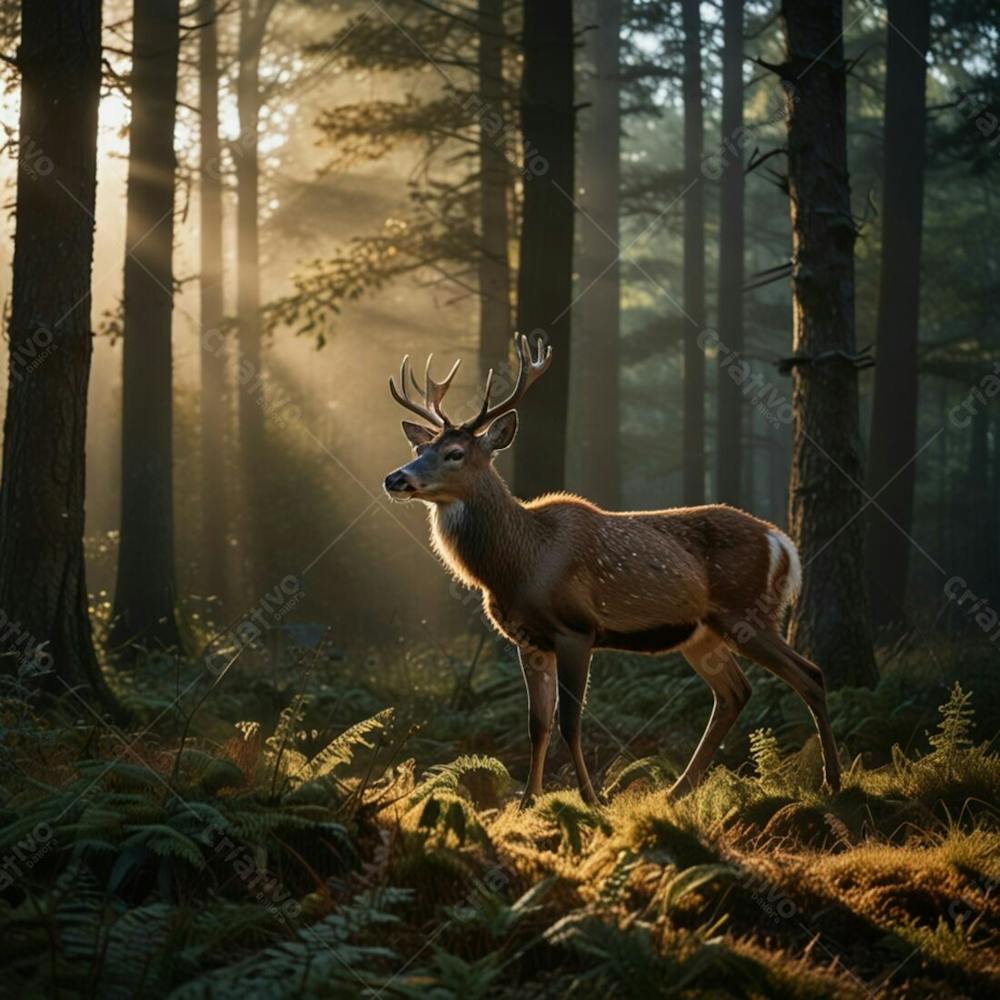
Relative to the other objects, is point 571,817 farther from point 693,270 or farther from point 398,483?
point 693,270

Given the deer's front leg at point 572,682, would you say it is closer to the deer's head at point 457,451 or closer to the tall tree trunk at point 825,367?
the deer's head at point 457,451

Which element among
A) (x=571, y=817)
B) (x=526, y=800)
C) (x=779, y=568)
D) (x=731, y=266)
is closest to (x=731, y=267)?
(x=731, y=266)

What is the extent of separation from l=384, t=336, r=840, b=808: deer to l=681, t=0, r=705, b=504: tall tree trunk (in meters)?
18.8

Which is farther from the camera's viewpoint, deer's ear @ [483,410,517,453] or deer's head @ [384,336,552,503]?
deer's ear @ [483,410,517,453]

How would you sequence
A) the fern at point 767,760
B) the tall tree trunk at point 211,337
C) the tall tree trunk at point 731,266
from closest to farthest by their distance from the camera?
the fern at point 767,760 < the tall tree trunk at point 211,337 < the tall tree trunk at point 731,266

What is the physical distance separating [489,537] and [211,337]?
43.5 feet

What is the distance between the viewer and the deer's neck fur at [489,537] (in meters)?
8.23

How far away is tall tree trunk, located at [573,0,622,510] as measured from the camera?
27.5 m

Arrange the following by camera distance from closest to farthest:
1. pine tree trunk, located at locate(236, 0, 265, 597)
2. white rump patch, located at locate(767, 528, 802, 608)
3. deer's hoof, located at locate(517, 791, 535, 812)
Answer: deer's hoof, located at locate(517, 791, 535, 812)
white rump patch, located at locate(767, 528, 802, 608)
pine tree trunk, located at locate(236, 0, 265, 597)

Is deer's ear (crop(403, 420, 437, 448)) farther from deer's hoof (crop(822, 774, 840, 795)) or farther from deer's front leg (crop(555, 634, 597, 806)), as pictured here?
deer's hoof (crop(822, 774, 840, 795))

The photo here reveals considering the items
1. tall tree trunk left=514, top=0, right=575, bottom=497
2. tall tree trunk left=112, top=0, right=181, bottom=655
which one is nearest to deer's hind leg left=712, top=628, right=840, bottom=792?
tall tree trunk left=514, top=0, right=575, bottom=497

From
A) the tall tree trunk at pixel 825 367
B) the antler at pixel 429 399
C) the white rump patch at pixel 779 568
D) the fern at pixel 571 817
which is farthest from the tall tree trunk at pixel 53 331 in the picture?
the tall tree trunk at pixel 825 367

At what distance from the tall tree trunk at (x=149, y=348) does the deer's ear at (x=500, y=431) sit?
6940mm

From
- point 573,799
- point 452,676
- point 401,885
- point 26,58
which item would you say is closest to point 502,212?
point 452,676
